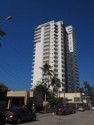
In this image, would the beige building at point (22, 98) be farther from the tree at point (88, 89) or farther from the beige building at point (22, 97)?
the tree at point (88, 89)

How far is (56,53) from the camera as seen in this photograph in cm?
14362

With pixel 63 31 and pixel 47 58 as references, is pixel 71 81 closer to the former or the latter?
pixel 47 58

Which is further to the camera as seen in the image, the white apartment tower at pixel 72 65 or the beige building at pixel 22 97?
the white apartment tower at pixel 72 65

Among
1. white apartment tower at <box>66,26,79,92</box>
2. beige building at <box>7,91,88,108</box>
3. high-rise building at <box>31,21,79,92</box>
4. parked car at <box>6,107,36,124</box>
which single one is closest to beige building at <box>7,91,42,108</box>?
beige building at <box>7,91,88,108</box>

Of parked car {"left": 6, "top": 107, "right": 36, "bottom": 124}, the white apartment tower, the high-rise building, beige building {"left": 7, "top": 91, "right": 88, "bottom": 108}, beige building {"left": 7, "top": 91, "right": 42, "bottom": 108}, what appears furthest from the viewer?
the white apartment tower

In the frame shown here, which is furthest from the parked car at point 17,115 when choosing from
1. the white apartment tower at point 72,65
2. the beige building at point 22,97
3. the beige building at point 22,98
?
the white apartment tower at point 72,65

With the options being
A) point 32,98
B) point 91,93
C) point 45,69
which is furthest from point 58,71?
point 32,98

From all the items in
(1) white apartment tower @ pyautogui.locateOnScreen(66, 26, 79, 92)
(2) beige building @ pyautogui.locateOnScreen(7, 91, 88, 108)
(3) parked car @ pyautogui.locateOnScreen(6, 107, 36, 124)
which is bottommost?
(3) parked car @ pyautogui.locateOnScreen(6, 107, 36, 124)

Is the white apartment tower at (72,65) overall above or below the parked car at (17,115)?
above

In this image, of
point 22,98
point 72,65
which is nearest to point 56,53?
point 72,65

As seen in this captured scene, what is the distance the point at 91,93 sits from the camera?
143875 millimetres

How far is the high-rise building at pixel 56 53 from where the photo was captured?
141 meters

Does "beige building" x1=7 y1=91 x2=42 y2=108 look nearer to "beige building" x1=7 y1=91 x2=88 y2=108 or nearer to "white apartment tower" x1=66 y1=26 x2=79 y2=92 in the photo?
"beige building" x1=7 y1=91 x2=88 y2=108

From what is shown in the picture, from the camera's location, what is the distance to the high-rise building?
141 metres
